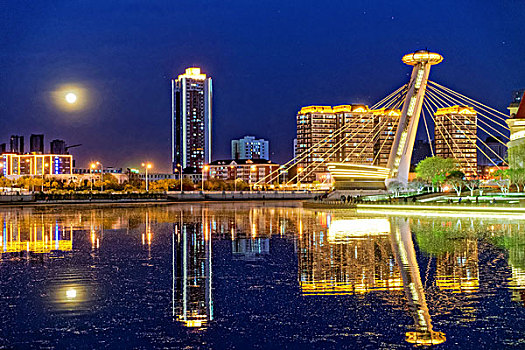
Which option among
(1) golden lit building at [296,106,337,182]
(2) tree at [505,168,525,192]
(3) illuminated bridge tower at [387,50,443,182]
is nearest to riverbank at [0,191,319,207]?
(3) illuminated bridge tower at [387,50,443,182]

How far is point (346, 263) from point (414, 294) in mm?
3658

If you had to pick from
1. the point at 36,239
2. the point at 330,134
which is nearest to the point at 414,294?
the point at 36,239

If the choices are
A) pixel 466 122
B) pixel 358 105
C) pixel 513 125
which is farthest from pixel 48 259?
pixel 466 122

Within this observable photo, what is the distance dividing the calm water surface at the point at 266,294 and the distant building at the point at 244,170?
146 meters

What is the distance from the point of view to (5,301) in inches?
381

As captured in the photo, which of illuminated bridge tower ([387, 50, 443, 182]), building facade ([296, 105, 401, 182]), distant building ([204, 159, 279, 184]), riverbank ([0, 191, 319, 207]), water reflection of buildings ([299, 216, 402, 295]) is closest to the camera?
water reflection of buildings ([299, 216, 402, 295])

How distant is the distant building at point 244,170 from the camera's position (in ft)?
551

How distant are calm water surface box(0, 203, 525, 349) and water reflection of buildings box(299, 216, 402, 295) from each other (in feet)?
0.12

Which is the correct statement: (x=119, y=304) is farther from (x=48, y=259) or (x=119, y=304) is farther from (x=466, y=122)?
(x=466, y=122)

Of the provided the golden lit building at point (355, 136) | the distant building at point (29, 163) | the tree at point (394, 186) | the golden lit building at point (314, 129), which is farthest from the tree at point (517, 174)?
the distant building at point (29, 163)

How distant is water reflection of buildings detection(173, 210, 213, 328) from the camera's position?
28.7 ft

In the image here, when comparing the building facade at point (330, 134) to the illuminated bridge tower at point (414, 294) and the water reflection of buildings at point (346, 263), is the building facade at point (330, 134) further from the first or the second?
the illuminated bridge tower at point (414, 294)

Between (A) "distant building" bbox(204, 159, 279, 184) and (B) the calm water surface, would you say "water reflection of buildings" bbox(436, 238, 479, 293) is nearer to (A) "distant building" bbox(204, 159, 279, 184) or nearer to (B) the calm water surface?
(B) the calm water surface

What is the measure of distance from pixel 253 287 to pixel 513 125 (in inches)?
2398
